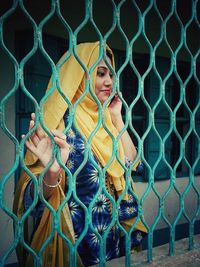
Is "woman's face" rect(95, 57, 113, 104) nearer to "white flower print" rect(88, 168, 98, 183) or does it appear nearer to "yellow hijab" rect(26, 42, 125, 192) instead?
"yellow hijab" rect(26, 42, 125, 192)

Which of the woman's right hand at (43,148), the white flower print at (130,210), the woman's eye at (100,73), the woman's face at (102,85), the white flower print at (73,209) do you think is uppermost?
the woman's eye at (100,73)

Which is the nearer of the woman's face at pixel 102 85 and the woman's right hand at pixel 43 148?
the woman's right hand at pixel 43 148

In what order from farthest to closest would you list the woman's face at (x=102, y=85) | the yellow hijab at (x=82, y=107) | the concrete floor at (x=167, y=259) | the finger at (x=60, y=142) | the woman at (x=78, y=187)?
the woman's face at (x=102, y=85), the yellow hijab at (x=82, y=107), the woman at (x=78, y=187), the concrete floor at (x=167, y=259), the finger at (x=60, y=142)

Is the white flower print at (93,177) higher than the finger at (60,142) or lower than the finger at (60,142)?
lower

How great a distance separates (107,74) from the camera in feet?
5.36

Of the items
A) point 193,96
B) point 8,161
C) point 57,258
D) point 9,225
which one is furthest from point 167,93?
point 57,258

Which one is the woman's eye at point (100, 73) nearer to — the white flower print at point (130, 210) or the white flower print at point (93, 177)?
the white flower print at point (93, 177)

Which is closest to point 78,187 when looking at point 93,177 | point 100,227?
point 93,177

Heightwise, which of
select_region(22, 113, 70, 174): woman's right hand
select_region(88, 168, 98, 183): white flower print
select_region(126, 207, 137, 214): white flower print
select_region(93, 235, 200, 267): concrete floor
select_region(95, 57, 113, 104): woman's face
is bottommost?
select_region(93, 235, 200, 267): concrete floor

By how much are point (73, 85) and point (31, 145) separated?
49cm

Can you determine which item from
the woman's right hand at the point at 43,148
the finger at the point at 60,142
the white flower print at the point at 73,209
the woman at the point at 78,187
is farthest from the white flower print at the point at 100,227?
the finger at the point at 60,142

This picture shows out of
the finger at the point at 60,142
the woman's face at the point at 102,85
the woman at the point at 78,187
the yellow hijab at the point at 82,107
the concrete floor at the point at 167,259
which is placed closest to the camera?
the finger at the point at 60,142

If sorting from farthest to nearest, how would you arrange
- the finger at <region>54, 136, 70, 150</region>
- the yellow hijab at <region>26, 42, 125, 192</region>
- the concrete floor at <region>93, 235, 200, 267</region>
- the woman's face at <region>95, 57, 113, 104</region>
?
the woman's face at <region>95, 57, 113, 104</region>, the yellow hijab at <region>26, 42, 125, 192</region>, the concrete floor at <region>93, 235, 200, 267</region>, the finger at <region>54, 136, 70, 150</region>

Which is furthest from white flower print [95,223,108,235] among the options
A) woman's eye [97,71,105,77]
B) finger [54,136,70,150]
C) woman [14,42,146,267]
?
woman's eye [97,71,105,77]
